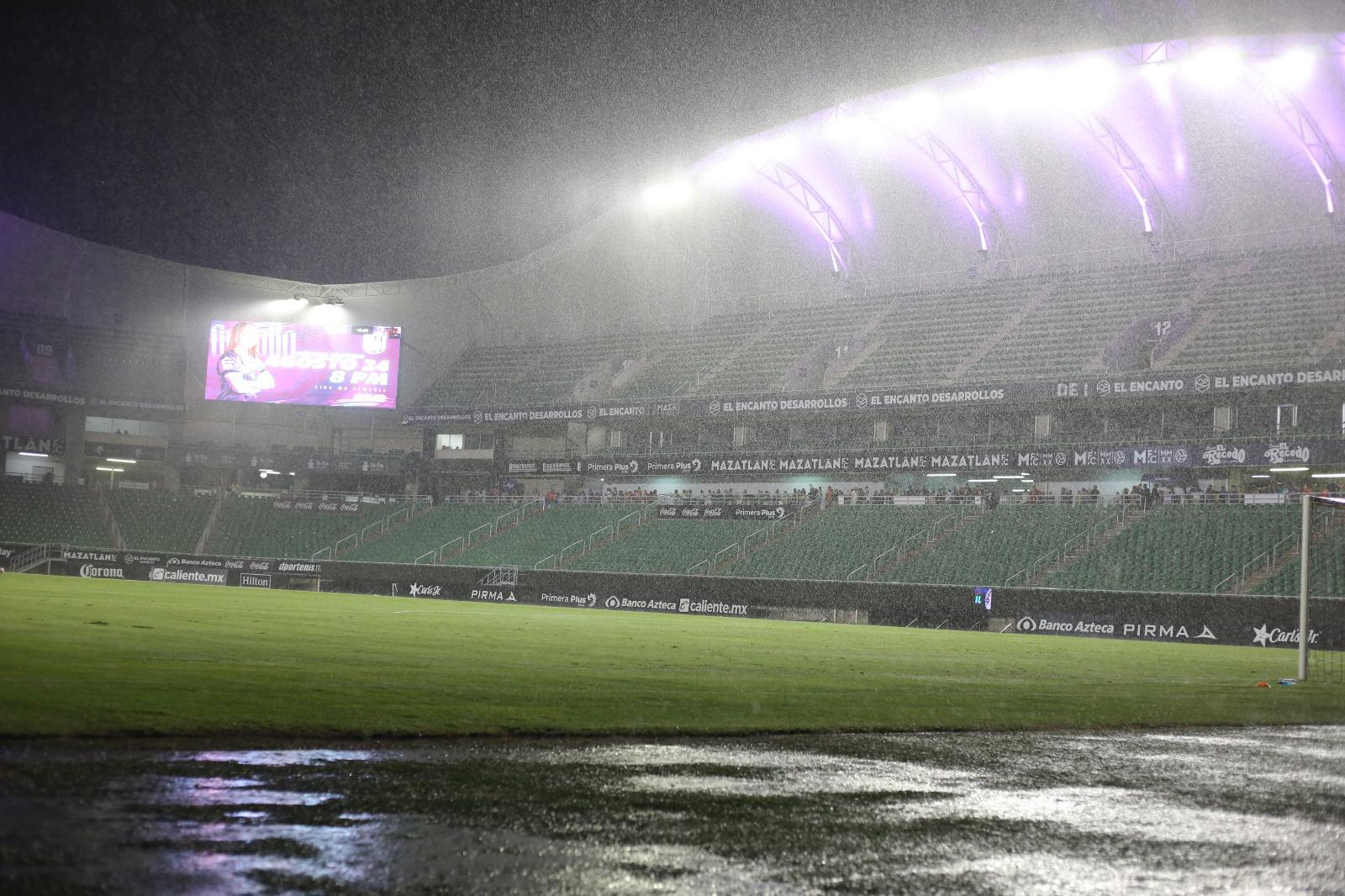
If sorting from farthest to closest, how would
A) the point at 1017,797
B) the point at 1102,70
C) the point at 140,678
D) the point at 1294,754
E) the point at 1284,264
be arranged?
the point at 1284,264, the point at 1102,70, the point at 140,678, the point at 1294,754, the point at 1017,797

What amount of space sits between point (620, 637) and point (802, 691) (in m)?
8.71

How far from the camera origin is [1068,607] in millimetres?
30281

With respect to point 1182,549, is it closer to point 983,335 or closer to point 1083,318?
point 1083,318

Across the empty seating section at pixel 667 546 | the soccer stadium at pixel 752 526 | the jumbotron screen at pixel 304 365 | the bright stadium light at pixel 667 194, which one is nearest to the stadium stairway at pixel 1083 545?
the soccer stadium at pixel 752 526

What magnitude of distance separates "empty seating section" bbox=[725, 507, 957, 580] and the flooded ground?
31.2 metres

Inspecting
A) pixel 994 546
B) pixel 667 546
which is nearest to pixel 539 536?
pixel 667 546

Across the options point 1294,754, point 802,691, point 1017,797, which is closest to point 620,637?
point 802,691

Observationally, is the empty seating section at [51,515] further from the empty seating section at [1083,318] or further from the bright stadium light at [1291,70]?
the bright stadium light at [1291,70]

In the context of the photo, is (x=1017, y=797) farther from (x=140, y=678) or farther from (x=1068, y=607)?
(x=1068, y=607)

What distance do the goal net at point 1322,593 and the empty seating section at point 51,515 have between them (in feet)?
150

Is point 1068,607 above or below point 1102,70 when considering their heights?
below

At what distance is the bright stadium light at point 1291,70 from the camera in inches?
1514

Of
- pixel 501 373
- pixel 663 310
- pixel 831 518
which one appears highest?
pixel 663 310

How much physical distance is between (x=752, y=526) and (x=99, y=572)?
24.9m
